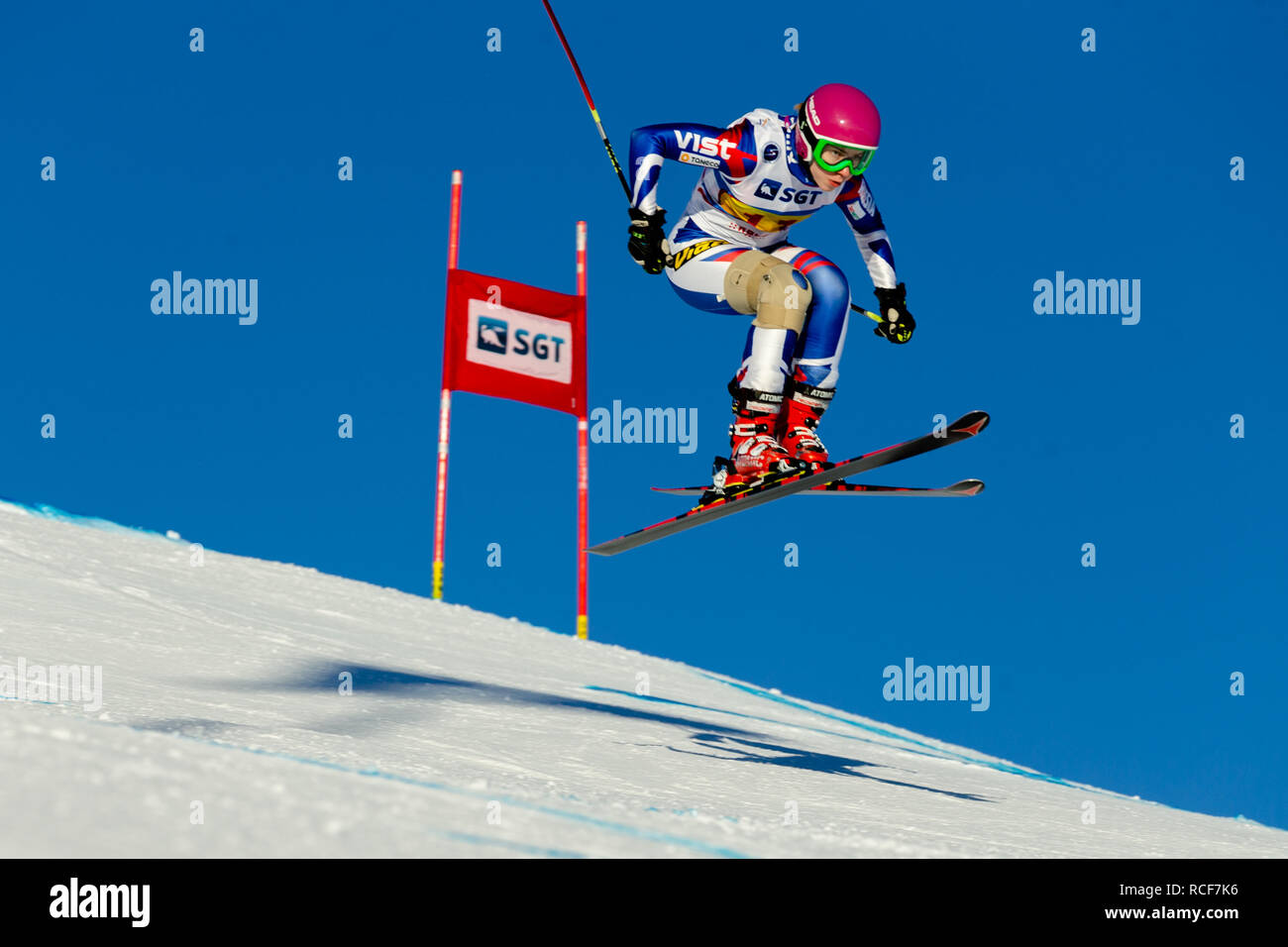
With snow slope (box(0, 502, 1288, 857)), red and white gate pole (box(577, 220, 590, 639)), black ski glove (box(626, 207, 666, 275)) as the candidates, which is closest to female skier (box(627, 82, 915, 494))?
black ski glove (box(626, 207, 666, 275))

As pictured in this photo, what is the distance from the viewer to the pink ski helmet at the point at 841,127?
17.9 ft

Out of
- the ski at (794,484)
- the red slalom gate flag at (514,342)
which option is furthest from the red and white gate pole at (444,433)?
the ski at (794,484)

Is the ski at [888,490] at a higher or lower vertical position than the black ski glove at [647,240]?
lower

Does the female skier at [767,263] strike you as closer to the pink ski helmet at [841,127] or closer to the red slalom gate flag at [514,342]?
the pink ski helmet at [841,127]

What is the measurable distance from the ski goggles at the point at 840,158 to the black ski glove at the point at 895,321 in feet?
2.30

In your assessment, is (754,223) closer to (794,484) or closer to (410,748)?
(794,484)

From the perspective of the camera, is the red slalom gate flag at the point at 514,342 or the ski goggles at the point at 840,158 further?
the red slalom gate flag at the point at 514,342

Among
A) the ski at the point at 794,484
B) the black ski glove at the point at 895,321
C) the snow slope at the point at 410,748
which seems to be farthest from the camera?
the black ski glove at the point at 895,321

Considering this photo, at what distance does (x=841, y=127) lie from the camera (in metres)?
5.45

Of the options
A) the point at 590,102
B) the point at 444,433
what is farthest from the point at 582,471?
the point at 590,102

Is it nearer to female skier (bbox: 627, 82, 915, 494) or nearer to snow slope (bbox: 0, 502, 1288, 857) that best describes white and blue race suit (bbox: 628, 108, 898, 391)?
female skier (bbox: 627, 82, 915, 494)

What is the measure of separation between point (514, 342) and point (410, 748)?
851 cm

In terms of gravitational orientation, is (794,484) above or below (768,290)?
below
